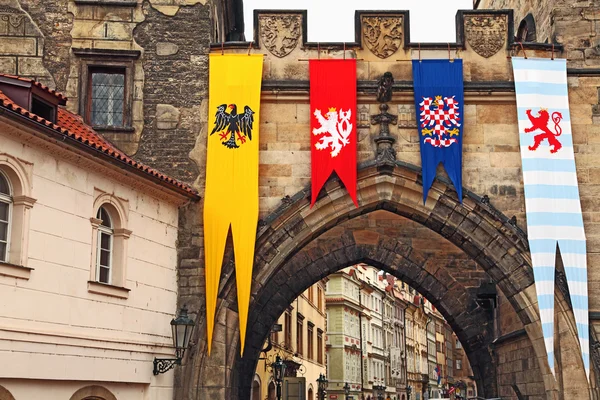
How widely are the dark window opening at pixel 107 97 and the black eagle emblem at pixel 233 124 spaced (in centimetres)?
154

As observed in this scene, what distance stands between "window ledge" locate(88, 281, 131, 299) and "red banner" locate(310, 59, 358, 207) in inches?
136

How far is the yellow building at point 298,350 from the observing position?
26156 mm

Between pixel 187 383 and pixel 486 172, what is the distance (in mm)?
5593

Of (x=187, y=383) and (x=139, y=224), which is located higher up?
(x=139, y=224)

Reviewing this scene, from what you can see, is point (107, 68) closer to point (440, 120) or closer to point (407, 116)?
point (407, 116)

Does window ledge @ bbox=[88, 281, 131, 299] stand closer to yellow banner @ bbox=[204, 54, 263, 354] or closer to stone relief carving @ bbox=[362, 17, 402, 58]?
yellow banner @ bbox=[204, 54, 263, 354]

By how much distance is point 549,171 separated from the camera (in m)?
14.8

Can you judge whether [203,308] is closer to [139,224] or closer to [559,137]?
[139,224]

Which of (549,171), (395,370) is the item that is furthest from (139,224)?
(395,370)

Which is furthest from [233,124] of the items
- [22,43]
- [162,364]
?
[162,364]

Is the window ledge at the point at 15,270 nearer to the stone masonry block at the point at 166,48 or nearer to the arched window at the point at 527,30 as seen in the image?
the stone masonry block at the point at 166,48

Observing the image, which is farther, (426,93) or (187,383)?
(426,93)

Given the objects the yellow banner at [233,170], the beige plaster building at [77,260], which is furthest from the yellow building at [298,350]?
the beige plaster building at [77,260]

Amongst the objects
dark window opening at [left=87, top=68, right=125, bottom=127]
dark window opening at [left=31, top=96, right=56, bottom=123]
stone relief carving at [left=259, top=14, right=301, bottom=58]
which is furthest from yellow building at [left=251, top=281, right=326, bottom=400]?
dark window opening at [left=31, top=96, right=56, bottom=123]
